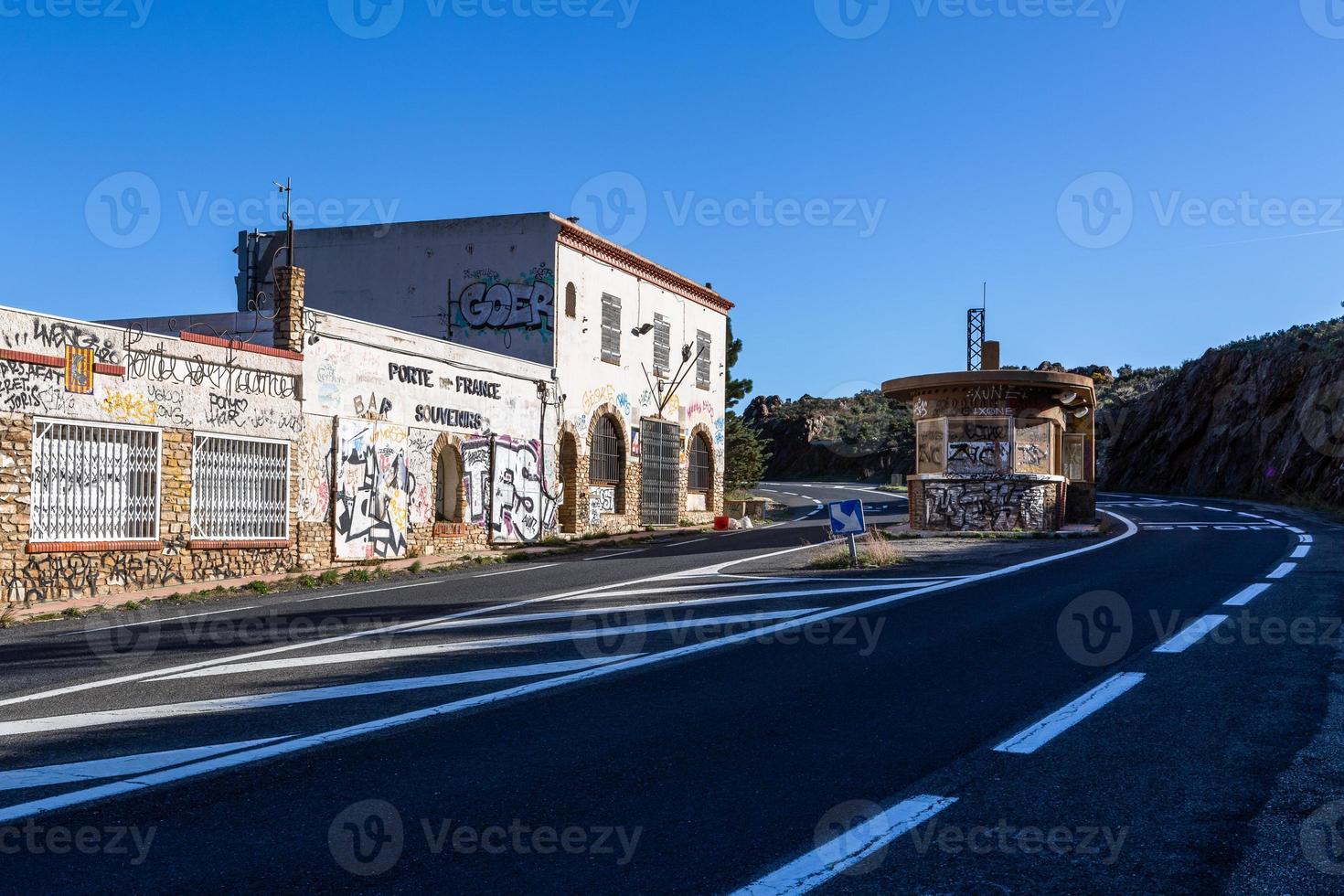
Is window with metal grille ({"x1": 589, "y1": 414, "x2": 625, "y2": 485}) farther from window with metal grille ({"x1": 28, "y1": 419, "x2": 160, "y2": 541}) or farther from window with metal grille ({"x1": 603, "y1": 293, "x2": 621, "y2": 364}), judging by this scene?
window with metal grille ({"x1": 28, "y1": 419, "x2": 160, "y2": 541})

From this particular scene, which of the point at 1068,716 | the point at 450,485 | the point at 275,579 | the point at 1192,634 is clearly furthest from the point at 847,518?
the point at 450,485

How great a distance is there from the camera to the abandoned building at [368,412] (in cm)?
1584

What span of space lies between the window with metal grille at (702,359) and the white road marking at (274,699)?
1056 inches

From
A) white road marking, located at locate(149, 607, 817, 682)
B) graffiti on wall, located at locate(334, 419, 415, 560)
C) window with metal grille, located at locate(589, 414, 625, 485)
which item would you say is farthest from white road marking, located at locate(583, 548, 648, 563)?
white road marking, located at locate(149, 607, 817, 682)

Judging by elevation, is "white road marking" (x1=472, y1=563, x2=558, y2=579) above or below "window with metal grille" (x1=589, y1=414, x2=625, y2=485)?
below

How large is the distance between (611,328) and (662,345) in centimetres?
310

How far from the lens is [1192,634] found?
9773 mm

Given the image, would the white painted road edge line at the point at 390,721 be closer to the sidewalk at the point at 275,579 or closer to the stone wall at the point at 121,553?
the sidewalk at the point at 275,579

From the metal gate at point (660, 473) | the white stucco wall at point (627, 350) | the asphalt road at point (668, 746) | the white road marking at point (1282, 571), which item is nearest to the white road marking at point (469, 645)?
the asphalt road at point (668, 746)

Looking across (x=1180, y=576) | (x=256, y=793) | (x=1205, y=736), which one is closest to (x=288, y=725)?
(x=256, y=793)

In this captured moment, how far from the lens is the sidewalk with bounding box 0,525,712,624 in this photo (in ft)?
47.6

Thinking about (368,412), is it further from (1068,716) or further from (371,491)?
(1068,716)

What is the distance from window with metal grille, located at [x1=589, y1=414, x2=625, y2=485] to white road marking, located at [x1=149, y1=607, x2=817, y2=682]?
17.9 metres

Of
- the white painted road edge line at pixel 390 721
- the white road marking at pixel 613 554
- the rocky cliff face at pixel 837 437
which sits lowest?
the white road marking at pixel 613 554
